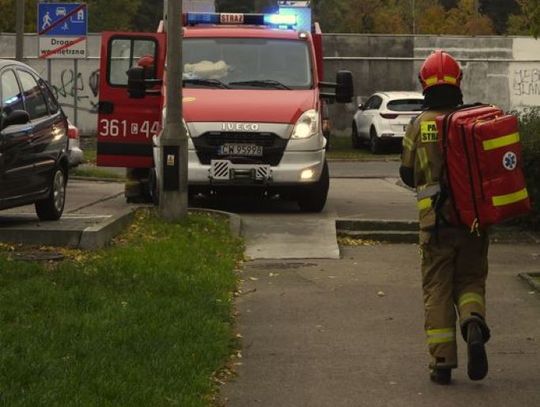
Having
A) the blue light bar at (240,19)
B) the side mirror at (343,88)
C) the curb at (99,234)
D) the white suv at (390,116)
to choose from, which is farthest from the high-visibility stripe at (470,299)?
the white suv at (390,116)

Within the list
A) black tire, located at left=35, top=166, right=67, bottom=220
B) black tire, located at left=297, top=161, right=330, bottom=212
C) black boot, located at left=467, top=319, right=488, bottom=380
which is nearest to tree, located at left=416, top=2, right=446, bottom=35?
black tire, located at left=297, top=161, right=330, bottom=212

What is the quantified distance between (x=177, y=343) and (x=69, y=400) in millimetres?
1350

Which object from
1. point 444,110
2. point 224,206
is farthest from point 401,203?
point 444,110

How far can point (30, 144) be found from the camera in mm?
10992

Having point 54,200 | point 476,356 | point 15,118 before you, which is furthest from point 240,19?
point 476,356

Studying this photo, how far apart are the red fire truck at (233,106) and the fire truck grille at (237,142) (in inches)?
0.5

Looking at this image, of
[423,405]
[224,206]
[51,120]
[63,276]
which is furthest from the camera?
[224,206]

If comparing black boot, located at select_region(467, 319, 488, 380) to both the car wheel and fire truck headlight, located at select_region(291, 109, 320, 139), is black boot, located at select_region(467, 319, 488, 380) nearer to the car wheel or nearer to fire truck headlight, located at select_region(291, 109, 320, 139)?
fire truck headlight, located at select_region(291, 109, 320, 139)

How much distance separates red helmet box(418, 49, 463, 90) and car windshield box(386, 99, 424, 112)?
2200 centimetres

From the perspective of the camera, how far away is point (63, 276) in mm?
8258

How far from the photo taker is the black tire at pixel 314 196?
44.4 feet

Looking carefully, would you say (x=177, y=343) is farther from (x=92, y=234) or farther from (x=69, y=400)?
(x=92, y=234)

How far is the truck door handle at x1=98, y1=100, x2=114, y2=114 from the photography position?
569 inches

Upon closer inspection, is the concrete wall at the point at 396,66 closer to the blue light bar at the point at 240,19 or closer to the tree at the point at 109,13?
the blue light bar at the point at 240,19
